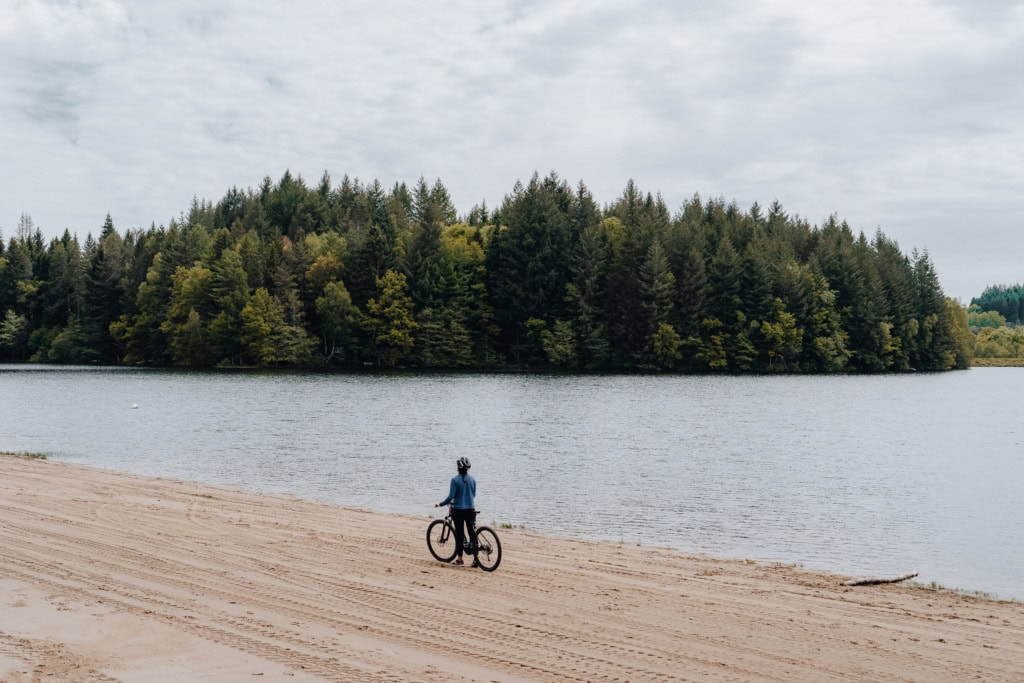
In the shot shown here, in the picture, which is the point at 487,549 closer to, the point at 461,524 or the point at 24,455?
the point at 461,524

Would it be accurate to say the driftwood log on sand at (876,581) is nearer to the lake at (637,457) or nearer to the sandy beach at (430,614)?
the sandy beach at (430,614)

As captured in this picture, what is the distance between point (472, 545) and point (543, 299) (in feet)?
346

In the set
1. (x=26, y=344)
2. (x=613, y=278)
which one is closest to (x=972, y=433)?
(x=613, y=278)

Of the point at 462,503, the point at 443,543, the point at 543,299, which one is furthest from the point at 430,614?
the point at 543,299

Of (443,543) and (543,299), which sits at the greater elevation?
(543,299)

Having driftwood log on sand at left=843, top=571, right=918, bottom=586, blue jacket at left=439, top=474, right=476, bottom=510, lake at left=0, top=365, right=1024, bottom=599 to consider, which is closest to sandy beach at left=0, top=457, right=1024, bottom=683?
driftwood log on sand at left=843, top=571, right=918, bottom=586

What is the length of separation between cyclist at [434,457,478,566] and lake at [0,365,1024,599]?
6.04 m

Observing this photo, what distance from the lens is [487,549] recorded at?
56.0 feet

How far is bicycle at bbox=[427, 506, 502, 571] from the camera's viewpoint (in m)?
17.0

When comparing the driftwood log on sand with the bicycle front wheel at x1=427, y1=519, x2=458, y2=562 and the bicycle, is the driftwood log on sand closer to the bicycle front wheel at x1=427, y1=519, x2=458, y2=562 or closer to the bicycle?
the bicycle

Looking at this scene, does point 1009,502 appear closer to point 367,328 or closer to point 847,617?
point 847,617

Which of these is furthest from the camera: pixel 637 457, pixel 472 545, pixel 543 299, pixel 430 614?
pixel 543 299

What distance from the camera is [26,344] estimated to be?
156 metres

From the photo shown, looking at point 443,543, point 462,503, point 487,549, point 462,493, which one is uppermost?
point 462,493
